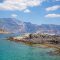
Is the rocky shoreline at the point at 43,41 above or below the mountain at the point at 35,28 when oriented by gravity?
below

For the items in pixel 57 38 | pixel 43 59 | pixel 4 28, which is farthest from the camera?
pixel 4 28

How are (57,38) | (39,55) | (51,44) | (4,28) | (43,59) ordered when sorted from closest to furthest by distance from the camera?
(43,59) → (39,55) → (51,44) → (57,38) → (4,28)

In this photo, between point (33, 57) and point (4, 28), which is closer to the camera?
point (33, 57)

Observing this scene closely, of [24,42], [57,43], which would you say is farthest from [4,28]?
[57,43]

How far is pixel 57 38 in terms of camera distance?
40062 mm

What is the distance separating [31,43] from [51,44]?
16.7ft

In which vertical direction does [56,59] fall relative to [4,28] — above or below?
below

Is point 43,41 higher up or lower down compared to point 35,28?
lower down

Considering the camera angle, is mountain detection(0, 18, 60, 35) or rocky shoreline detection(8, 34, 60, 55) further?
mountain detection(0, 18, 60, 35)

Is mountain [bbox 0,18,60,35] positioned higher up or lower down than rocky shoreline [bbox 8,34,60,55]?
higher up

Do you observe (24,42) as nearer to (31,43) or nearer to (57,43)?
(31,43)

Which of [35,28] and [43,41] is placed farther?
[35,28]

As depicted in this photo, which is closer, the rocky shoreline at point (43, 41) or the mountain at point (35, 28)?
the rocky shoreline at point (43, 41)

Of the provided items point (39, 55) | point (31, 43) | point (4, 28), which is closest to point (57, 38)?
point (31, 43)
